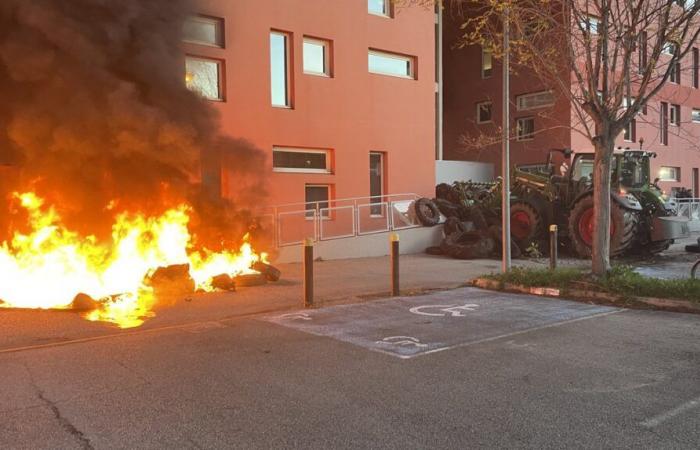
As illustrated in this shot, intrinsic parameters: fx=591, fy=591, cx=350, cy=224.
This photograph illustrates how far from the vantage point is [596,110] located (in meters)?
9.11

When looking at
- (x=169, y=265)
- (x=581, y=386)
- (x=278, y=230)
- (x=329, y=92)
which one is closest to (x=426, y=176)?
(x=329, y=92)

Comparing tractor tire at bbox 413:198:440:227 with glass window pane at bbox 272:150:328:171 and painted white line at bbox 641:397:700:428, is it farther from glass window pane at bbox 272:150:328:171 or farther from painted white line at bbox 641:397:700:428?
painted white line at bbox 641:397:700:428

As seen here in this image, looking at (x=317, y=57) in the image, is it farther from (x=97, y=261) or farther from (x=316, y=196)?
(x=97, y=261)

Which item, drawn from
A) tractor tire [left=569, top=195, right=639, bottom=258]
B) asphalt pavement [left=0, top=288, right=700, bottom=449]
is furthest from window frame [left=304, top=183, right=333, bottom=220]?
asphalt pavement [left=0, top=288, right=700, bottom=449]

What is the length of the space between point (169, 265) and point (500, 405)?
22.0 ft

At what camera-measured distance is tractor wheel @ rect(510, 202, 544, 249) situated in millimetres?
15091

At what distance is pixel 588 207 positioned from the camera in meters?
13.9

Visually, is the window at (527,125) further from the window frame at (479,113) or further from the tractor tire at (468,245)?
the tractor tire at (468,245)

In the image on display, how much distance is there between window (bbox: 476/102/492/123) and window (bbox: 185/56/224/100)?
15.0 m

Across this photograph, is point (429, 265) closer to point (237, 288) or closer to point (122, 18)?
point (237, 288)

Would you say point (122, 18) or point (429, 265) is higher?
point (122, 18)

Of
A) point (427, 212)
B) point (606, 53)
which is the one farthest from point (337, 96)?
point (606, 53)

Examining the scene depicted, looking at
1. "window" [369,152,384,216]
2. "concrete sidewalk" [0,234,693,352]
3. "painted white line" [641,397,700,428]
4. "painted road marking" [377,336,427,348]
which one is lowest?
"painted white line" [641,397,700,428]

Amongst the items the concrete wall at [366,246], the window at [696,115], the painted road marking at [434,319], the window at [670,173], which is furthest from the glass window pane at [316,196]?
the window at [696,115]
